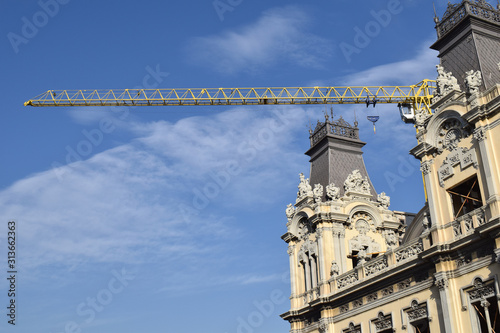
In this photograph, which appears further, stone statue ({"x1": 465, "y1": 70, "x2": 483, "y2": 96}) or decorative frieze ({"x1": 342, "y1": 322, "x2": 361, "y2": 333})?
decorative frieze ({"x1": 342, "y1": 322, "x2": 361, "y2": 333})

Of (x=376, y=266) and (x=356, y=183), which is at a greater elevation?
(x=356, y=183)

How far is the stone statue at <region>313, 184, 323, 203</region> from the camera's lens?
151ft

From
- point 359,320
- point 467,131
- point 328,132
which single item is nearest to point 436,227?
point 467,131

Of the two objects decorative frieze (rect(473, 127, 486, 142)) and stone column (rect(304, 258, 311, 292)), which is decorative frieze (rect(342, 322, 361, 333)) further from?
decorative frieze (rect(473, 127, 486, 142))

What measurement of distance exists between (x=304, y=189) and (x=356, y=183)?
382 cm

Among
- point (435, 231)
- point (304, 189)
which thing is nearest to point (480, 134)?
point (435, 231)

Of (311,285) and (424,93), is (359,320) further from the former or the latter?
(424,93)

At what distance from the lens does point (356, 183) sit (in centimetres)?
4750

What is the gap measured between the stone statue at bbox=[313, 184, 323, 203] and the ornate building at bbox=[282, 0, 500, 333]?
0.55 feet

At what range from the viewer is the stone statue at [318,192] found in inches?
1813

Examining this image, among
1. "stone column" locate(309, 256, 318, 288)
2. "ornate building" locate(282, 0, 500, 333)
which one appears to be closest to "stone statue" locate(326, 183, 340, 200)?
"ornate building" locate(282, 0, 500, 333)

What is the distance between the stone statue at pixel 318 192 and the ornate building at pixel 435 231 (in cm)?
17

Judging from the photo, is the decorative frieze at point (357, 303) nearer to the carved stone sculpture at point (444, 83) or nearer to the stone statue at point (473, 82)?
the carved stone sculpture at point (444, 83)

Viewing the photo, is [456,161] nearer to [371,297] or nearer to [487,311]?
[487,311]
